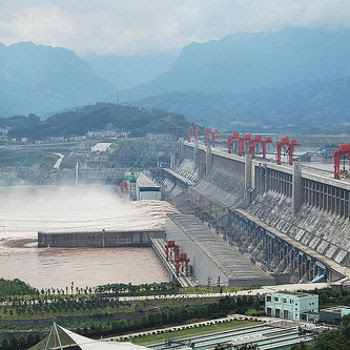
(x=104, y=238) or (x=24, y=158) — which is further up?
(x=24, y=158)

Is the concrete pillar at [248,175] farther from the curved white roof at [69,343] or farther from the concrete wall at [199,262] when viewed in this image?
the curved white roof at [69,343]

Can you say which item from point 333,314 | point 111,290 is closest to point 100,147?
point 111,290

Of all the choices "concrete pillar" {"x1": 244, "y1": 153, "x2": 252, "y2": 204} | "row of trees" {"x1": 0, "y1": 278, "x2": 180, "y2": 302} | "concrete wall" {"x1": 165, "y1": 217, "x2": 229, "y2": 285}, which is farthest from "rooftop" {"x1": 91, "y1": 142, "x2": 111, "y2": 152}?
"row of trees" {"x1": 0, "y1": 278, "x2": 180, "y2": 302}

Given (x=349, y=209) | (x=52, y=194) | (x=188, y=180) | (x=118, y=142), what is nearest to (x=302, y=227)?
(x=349, y=209)

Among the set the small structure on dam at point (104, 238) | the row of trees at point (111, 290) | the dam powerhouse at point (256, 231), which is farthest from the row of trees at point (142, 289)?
the small structure on dam at point (104, 238)

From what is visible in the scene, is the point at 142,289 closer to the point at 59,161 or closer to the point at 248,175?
the point at 248,175

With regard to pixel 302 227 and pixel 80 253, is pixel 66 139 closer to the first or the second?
pixel 80 253
